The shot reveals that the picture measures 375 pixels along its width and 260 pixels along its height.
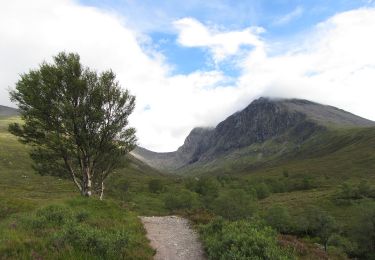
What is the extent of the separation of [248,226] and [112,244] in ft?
22.8

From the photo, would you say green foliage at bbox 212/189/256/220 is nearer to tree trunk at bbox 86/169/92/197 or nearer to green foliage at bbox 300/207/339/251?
green foliage at bbox 300/207/339/251

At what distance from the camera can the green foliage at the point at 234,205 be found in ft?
344

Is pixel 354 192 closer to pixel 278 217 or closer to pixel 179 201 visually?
pixel 278 217

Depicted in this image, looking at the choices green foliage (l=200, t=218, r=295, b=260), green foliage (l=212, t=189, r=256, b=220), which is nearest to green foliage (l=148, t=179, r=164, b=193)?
green foliage (l=212, t=189, r=256, b=220)

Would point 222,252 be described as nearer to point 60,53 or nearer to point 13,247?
point 13,247

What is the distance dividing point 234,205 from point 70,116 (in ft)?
268

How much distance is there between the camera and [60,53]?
104 ft

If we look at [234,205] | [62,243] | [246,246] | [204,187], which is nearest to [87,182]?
[62,243]

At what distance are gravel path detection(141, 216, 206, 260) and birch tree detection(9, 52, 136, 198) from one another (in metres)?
9.28

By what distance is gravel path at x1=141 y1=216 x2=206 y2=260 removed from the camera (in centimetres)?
1595

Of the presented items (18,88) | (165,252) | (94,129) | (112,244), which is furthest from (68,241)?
(18,88)

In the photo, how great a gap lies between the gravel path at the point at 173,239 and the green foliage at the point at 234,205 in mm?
80593

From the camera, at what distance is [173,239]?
19281 millimetres

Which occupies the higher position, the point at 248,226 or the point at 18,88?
the point at 18,88
